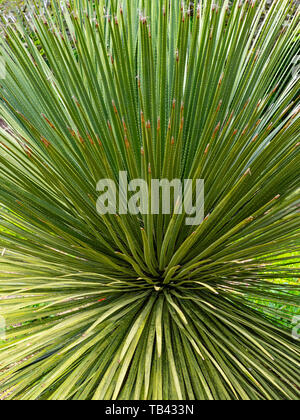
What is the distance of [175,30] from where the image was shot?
62.9 inches

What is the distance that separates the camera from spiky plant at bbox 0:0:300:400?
1220 millimetres

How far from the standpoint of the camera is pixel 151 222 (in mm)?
1239

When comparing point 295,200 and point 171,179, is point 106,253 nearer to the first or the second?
point 171,179

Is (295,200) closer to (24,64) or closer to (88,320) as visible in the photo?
(88,320)

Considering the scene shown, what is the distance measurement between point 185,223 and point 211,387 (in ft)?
1.71

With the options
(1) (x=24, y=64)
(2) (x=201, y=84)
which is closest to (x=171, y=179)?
(2) (x=201, y=84)

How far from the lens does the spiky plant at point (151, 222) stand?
4.00 feet

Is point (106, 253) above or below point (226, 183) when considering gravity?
below
